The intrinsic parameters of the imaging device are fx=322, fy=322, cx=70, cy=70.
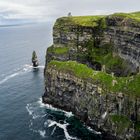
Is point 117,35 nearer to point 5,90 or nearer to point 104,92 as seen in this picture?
point 104,92

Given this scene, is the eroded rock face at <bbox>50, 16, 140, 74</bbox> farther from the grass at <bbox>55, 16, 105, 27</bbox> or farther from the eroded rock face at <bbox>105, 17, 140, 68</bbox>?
the grass at <bbox>55, 16, 105, 27</bbox>

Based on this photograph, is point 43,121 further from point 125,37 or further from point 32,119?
point 125,37

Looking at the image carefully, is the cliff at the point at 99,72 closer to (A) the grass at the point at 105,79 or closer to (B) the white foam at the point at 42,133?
(A) the grass at the point at 105,79

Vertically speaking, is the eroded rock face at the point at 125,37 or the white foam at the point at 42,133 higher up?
the eroded rock face at the point at 125,37

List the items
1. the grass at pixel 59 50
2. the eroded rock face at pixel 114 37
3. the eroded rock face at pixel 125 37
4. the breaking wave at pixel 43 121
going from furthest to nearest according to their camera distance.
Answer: the grass at pixel 59 50 → the eroded rock face at pixel 114 37 → the eroded rock face at pixel 125 37 → the breaking wave at pixel 43 121

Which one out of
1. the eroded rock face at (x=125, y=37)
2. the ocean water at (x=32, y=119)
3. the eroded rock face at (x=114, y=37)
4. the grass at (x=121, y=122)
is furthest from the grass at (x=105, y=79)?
the eroded rock face at (x=125, y=37)

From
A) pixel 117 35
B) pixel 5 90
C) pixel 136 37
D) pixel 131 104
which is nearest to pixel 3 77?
pixel 5 90
